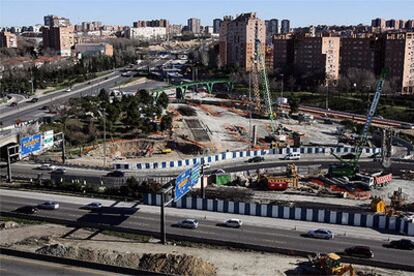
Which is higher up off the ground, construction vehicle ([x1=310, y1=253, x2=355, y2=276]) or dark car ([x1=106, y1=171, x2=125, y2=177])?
construction vehicle ([x1=310, y1=253, x2=355, y2=276])

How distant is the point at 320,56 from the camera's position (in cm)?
10700

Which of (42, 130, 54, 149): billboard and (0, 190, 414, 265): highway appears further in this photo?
(42, 130, 54, 149): billboard

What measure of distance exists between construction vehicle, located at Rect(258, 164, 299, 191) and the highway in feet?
31.7

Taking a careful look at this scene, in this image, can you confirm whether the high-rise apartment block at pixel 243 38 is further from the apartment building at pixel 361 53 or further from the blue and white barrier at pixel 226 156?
the blue and white barrier at pixel 226 156

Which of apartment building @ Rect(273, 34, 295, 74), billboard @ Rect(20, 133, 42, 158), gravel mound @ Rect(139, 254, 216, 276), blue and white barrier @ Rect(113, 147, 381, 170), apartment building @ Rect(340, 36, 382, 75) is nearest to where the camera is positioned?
gravel mound @ Rect(139, 254, 216, 276)

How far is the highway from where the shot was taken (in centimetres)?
2758

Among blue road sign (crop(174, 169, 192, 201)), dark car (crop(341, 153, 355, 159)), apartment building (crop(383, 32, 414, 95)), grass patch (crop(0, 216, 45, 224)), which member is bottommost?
grass patch (crop(0, 216, 45, 224))

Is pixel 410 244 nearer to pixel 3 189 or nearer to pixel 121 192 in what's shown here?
pixel 121 192

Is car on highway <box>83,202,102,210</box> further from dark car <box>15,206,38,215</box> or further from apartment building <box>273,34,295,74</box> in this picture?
apartment building <box>273,34,295,74</box>

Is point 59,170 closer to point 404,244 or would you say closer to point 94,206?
point 94,206

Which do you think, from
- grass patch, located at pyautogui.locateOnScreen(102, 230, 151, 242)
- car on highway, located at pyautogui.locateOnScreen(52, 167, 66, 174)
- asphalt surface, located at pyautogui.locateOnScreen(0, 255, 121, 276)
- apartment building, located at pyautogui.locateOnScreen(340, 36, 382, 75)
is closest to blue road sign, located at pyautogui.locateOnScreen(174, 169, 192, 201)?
grass patch, located at pyautogui.locateOnScreen(102, 230, 151, 242)

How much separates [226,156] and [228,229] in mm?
21301

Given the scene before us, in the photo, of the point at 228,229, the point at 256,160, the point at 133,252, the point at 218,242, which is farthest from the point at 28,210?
the point at 256,160

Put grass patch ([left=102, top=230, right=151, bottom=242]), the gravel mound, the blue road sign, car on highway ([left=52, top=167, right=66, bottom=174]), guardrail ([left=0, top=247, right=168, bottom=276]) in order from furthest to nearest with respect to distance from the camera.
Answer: car on highway ([left=52, top=167, right=66, bottom=174]) → the blue road sign → grass patch ([left=102, top=230, right=151, bottom=242]) → guardrail ([left=0, top=247, right=168, bottom=276]) → the gravel mound
